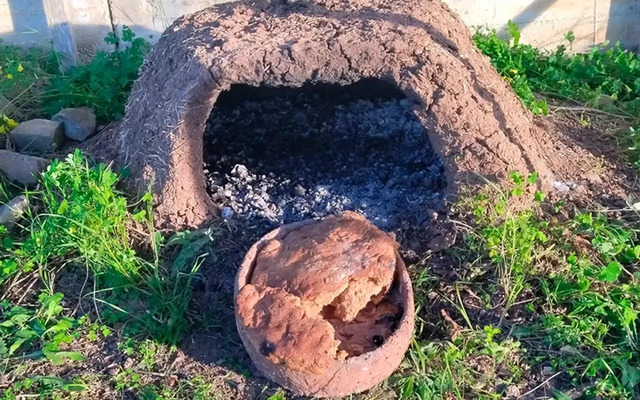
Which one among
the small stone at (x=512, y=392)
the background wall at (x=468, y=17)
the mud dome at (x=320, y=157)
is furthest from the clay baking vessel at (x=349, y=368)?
the background wall at (x=468, y=17)

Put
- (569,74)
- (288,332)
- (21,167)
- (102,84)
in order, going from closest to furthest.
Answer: (288,332), (21,167), (102,84), (569,74)

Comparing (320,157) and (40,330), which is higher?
(320,157)

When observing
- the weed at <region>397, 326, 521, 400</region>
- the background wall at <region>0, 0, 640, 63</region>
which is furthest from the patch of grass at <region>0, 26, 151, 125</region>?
the weed at <region>397, 326, 521, 400</region>

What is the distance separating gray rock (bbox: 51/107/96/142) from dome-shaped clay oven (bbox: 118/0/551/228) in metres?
0.86

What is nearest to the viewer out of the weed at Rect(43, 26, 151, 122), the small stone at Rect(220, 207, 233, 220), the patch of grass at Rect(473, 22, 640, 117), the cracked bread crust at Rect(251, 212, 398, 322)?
the cracked bread crust at Rect(251, 212, 398, 322)

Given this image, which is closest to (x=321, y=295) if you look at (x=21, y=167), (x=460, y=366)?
(x=460, y=366)

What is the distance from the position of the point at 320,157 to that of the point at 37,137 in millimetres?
1900

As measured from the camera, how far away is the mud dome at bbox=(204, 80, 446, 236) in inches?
150

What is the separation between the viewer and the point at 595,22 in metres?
5.85

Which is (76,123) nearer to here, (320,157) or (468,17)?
(320,157)

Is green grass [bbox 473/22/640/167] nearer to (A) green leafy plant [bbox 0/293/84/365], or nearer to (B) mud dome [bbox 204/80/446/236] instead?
(B) mud dome [bbox 204/80/446/236]

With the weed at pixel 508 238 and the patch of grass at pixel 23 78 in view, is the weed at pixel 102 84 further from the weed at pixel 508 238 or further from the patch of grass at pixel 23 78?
the weed at pixel 508 238

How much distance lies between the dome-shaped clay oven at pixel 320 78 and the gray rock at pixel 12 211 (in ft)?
1.88

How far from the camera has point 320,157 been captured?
4.33 meters
